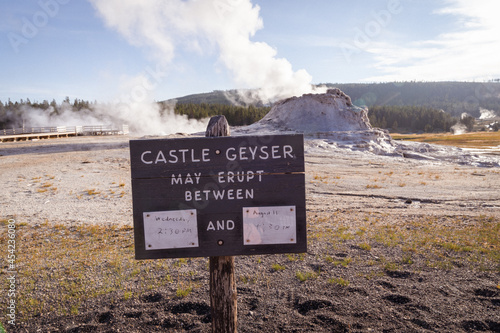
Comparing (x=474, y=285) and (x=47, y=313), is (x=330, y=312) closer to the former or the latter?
(x=474, y=285)

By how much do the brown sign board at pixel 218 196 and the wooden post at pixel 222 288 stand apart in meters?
0.17

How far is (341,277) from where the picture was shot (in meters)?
4.46

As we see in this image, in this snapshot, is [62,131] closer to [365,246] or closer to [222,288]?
[365,246]

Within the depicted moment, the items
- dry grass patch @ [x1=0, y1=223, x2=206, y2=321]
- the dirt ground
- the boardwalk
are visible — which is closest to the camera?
the dirt ground

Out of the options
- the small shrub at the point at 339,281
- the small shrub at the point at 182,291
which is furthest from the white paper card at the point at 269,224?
the small shrub at the point at 339,281

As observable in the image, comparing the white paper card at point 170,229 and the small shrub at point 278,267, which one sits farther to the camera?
the small shrub at point 278,267

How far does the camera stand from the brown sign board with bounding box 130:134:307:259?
8.18 feet

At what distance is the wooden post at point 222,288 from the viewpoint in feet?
8.73

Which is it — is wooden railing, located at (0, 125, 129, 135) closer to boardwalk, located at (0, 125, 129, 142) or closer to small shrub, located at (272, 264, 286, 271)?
boardwalk, located at (0, 125, 129, 142)

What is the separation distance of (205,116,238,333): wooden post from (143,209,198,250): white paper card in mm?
316

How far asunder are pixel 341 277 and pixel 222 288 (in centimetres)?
235

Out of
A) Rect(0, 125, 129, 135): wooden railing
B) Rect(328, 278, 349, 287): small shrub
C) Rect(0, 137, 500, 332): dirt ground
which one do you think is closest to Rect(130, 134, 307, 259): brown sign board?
Rect(0, 137, 500, 332): dirt ground

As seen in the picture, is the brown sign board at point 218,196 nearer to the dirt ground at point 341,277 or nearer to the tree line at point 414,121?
the dirt ground at point 341,277

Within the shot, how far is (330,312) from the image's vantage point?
3.56 metres
